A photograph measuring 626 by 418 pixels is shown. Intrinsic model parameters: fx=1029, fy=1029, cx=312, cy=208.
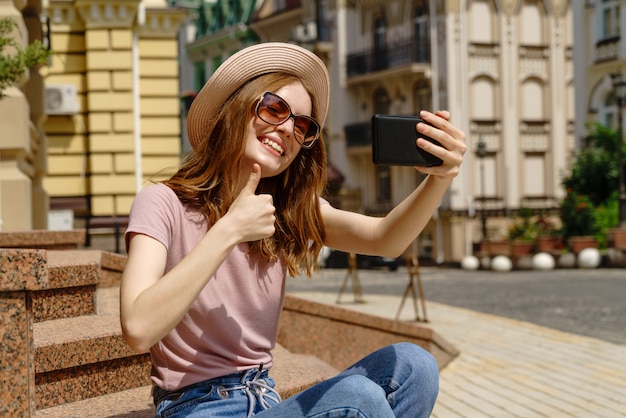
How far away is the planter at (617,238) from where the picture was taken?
88.0 feet

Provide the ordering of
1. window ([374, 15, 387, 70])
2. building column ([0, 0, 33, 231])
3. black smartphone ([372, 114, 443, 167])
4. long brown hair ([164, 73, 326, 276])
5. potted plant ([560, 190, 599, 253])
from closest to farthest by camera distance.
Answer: black smartphone ([372, 114, 443, 167]) < long brown hair ([164, 73, 326, 276]) < building column ([0, 0, 33, 231]) < potted plant ([560, 190, 599, 253]) < window ([374, 15, 387, 70])

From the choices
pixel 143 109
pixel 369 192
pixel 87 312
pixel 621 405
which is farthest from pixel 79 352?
pixel 369 192

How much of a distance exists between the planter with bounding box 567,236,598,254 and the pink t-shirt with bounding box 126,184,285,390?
26197 millimetres

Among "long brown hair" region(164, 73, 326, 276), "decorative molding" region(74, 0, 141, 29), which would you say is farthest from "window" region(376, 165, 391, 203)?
"long brown hair" region(164, 73, 326, 276)

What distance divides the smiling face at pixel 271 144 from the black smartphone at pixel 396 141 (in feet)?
1.06

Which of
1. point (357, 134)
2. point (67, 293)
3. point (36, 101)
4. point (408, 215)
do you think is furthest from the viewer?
point (357, 134)

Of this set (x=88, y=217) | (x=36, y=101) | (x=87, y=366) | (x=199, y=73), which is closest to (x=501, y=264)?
(x=88, y=217)

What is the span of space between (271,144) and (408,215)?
0.48 metres

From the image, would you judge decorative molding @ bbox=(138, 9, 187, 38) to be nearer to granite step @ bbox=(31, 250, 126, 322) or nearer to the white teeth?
granite step @ bbox=(31, 250, 126, 322)

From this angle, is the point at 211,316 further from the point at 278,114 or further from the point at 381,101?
the point at 381,101

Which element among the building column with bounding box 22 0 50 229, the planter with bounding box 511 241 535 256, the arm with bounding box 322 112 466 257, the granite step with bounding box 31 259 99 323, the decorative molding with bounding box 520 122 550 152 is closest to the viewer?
the arm with bounding box 322 112 466 257

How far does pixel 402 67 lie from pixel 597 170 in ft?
33.5

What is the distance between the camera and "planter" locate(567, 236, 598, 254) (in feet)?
91.9

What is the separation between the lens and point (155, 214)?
2.59m
